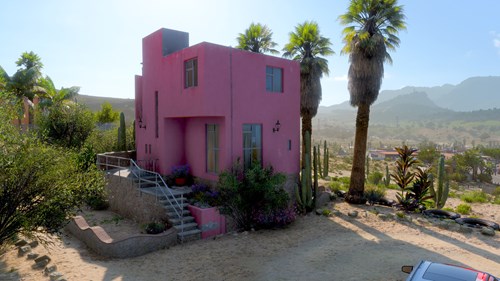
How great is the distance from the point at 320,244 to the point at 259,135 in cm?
597

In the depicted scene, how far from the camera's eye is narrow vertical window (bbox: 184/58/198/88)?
14.4 m

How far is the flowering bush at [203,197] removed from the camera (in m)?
13.1

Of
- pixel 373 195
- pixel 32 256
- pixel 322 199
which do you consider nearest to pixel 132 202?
pixel 32 256

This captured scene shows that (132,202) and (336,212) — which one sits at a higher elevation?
(132,202)

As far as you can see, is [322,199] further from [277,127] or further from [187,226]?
[187,226]

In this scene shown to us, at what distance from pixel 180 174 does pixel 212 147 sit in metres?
2.23

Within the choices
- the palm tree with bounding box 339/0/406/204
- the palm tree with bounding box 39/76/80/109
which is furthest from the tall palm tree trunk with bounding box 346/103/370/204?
the palm tree with bounding box 39/76/80/109

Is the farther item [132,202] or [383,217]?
[383,217]

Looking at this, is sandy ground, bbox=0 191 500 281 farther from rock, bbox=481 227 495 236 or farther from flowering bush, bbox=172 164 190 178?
flowering bush, bbox=172 164 190 178

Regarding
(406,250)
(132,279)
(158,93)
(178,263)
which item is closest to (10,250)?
(132,279)

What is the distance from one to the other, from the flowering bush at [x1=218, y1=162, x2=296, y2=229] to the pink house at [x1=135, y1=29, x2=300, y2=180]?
1371mm

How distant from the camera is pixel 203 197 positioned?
13555 millimetres

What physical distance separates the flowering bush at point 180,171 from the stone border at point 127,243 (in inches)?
161

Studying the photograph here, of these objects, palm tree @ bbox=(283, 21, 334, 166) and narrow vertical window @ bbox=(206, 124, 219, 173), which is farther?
palm tree @ bbox=(283, 21, 334, 166)
